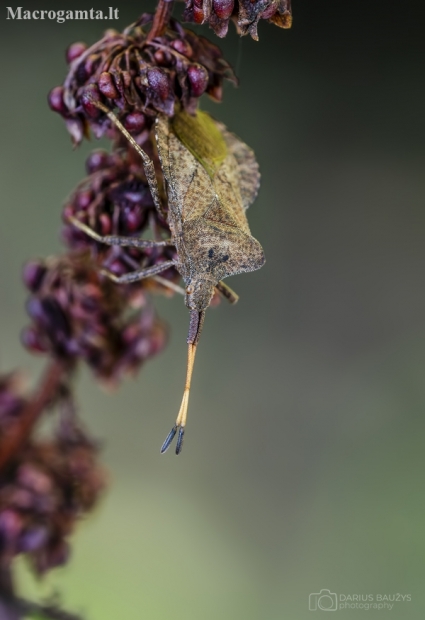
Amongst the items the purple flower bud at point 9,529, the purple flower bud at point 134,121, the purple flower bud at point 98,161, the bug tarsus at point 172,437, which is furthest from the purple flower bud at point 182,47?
the purple flower bud at point 9,529

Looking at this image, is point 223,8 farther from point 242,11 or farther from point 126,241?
point 126,241

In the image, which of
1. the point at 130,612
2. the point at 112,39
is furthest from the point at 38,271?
the point at 130,612

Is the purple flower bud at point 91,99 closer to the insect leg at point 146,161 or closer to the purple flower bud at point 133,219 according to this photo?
the insect leg at point 146,161

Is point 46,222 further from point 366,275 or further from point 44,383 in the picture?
point 366,275

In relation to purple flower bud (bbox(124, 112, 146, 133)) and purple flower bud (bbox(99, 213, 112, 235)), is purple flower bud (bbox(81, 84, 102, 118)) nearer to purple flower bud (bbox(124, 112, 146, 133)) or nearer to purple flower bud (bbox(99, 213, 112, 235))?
purple flower bud (bbox(124, 112, 146, 133))

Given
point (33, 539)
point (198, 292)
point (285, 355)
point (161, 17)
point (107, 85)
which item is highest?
point (285, 355)

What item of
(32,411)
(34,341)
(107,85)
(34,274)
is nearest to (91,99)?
(107,85)
